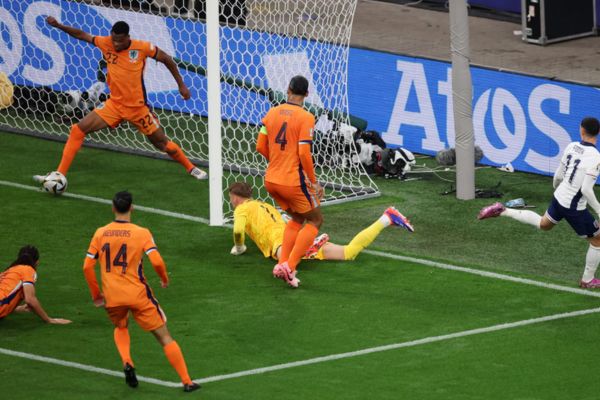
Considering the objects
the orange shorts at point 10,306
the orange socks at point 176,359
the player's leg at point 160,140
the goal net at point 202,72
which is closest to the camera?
the orange socks at point 176,359

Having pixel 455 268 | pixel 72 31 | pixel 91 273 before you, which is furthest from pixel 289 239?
pixel 72 31

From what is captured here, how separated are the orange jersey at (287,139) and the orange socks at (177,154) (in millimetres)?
3920

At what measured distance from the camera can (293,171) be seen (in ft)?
45.4

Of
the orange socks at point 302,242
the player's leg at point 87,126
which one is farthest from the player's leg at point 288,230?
the player's leg at point 87,126

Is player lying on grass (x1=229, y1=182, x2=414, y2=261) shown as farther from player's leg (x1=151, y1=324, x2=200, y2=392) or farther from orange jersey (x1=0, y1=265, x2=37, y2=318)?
player's leg (x1=151, y1=324, x2=200, y2=392)

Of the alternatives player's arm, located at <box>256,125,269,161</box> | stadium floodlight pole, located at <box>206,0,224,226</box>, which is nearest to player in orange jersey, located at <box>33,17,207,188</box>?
stadium floodlight pole, located at <box>206,0,224,226</box>

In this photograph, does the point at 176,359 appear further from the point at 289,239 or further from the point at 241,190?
the point at 241,190

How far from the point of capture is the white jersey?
13.6 m

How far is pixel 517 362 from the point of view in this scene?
469 inches

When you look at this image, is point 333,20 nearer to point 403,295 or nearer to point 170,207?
point 170,207

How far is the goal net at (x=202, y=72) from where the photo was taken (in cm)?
1859

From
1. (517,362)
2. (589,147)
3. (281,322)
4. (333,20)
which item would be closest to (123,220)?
(281,322)

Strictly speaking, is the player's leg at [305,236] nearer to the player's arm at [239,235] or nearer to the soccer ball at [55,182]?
the player's arm at [239,235]

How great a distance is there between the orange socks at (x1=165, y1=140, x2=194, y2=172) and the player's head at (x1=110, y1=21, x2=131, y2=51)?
1382 mm
